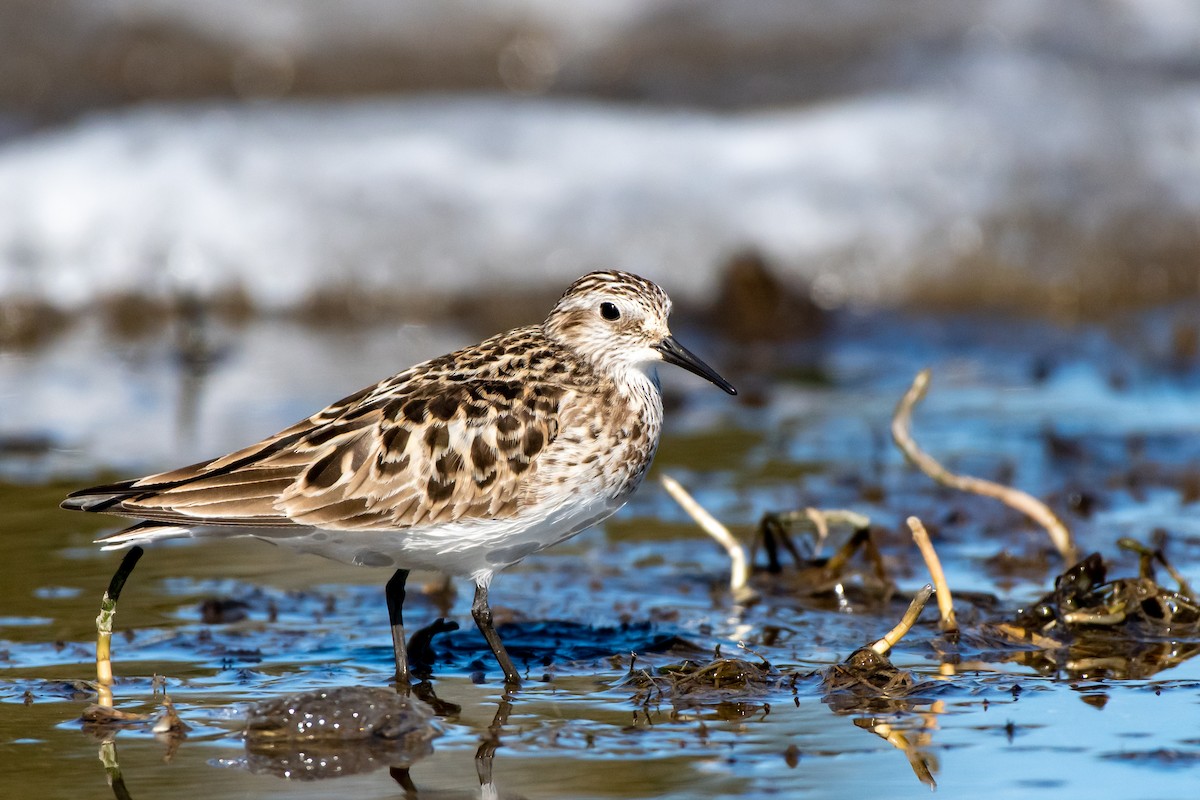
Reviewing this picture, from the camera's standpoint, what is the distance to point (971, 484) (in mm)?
7246

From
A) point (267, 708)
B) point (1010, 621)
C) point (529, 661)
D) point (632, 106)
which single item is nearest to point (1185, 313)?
point (632, 106)

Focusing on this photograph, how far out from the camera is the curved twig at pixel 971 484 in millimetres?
7137

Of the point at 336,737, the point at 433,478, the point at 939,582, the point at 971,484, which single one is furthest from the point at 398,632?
the point at 971,484

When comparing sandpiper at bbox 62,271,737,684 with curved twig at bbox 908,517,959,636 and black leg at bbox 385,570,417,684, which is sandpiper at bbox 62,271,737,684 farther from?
curved twig at bbox 908,517,959,636

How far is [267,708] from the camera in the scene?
Answer: 527 centimetres

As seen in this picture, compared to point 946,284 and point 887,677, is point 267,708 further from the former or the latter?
point 946,284

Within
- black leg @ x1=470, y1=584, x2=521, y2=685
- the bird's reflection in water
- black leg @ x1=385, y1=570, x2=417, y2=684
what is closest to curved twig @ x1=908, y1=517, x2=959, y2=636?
black leg @ x1=470, y1=584, x2=521, y2=685

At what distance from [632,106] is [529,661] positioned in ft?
33.7

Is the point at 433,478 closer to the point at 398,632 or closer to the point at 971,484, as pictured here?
the point at 398,632

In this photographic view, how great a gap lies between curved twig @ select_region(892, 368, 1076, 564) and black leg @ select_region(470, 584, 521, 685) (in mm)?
2059

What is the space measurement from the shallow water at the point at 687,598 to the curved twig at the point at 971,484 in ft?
0.75

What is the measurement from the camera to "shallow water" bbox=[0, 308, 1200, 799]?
4969mm

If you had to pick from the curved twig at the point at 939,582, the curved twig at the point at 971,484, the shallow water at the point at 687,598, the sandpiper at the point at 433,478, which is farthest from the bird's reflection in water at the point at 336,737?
the curved twig at the point at 971,484

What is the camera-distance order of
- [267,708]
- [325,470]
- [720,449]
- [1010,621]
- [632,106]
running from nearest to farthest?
[267,708], [325,470], [1010,621], [720,449], [632,106]
